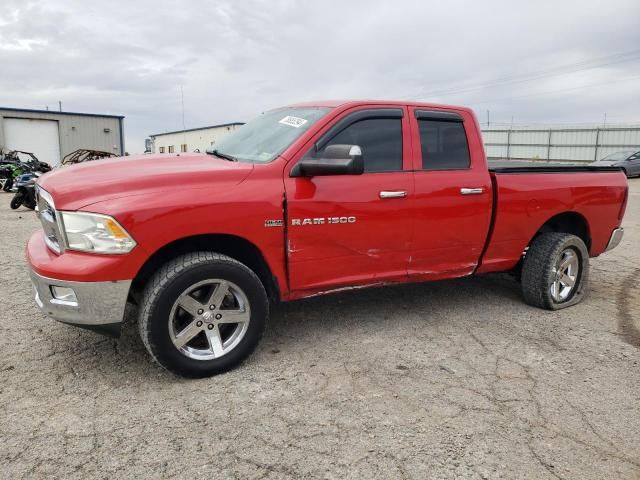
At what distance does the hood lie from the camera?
2895 mm

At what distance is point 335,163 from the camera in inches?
127

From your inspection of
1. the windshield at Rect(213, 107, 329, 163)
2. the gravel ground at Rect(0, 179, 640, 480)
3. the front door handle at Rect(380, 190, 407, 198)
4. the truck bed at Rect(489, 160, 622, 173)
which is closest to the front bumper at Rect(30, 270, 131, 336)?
the gravel ground at Rect(0, 179, 640, 480)

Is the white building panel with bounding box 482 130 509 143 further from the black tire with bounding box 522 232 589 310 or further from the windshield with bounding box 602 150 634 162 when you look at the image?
the black tire with bounding box 522 232 589 310

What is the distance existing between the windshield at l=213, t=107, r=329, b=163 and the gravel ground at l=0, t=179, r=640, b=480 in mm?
1430

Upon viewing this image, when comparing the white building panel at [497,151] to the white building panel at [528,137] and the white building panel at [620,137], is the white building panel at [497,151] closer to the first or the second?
the white building panel at [528,137]

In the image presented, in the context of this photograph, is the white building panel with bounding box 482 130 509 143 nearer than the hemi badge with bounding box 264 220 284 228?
No

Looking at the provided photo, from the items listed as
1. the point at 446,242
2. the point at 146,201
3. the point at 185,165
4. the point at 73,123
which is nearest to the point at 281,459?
the point at 146,201

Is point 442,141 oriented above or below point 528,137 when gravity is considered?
below

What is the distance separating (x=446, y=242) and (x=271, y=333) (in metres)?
1.60

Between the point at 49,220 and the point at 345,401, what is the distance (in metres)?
2.16

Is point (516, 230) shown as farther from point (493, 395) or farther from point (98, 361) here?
point (98, 361)

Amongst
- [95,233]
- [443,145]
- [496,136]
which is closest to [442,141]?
[443,145]

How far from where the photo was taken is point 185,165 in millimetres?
3393

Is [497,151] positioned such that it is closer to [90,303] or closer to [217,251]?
[217,251]
